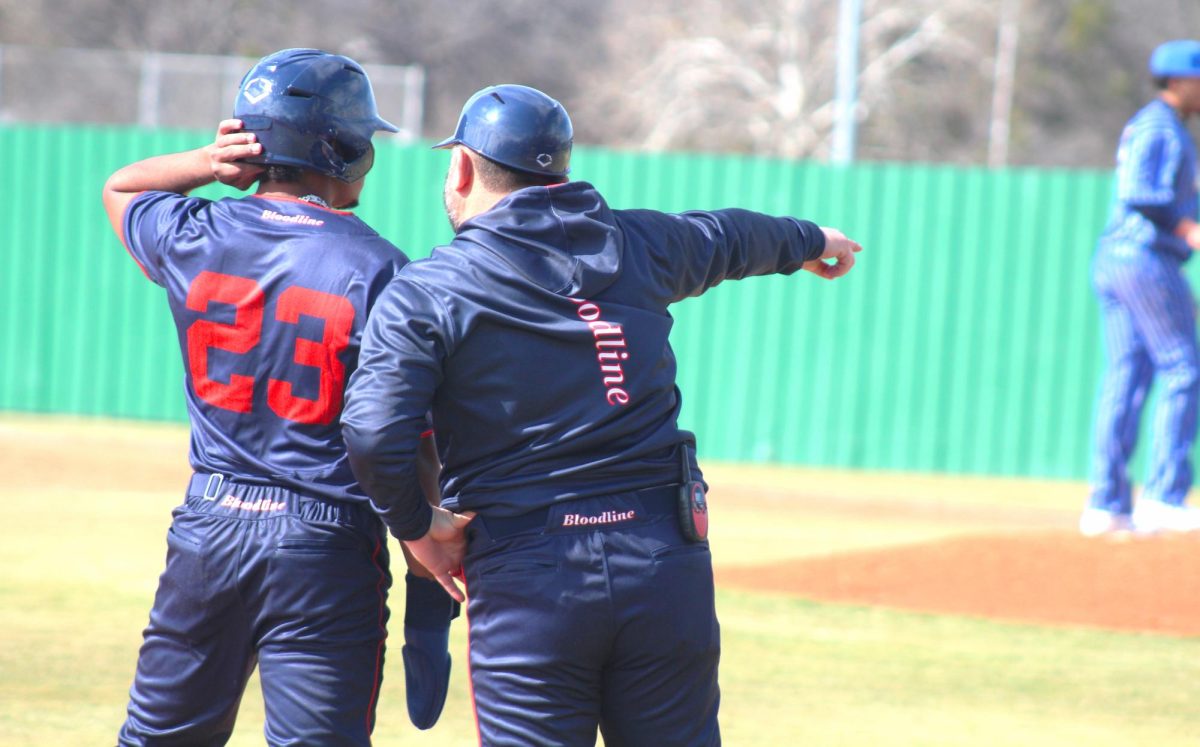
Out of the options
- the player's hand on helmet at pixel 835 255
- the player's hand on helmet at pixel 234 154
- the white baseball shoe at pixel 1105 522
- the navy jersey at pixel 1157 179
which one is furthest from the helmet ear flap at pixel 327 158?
the white baseball shoe at pixel 1105 522

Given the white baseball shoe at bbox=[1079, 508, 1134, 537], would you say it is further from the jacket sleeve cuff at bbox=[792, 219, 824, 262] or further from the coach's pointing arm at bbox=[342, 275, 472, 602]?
the coach's pointing arm at bbox=[342, 275, 472, 602]

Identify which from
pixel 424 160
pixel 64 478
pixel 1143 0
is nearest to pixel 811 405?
pixel 424 160

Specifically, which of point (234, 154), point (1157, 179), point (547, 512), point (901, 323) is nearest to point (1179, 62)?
point (1157, 179)

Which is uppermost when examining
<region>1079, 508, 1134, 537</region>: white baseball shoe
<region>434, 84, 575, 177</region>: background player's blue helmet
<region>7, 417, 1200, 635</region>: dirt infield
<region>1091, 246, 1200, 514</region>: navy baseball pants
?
<region>434, 84, 575, 177</region>: background player's blue helmet

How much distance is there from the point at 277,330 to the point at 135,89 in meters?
31.5

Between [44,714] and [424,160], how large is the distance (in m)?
11.1

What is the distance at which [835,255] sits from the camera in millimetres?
4359

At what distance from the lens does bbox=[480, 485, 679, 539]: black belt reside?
346 centimetres

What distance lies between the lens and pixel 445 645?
397cm

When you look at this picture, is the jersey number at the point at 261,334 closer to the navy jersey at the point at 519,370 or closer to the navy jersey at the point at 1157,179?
the navy jersey at the point at 519,370

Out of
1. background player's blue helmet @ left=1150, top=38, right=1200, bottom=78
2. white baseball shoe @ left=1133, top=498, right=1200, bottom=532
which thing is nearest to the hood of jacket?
background player's blue helmet @ left=1150, top=38, right=1200, bottom=78

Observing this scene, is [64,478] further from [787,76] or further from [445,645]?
[787,76]

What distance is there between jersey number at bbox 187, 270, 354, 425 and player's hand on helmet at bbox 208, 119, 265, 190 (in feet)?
1.02

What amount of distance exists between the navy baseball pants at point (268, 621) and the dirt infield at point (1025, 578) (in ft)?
16.6
